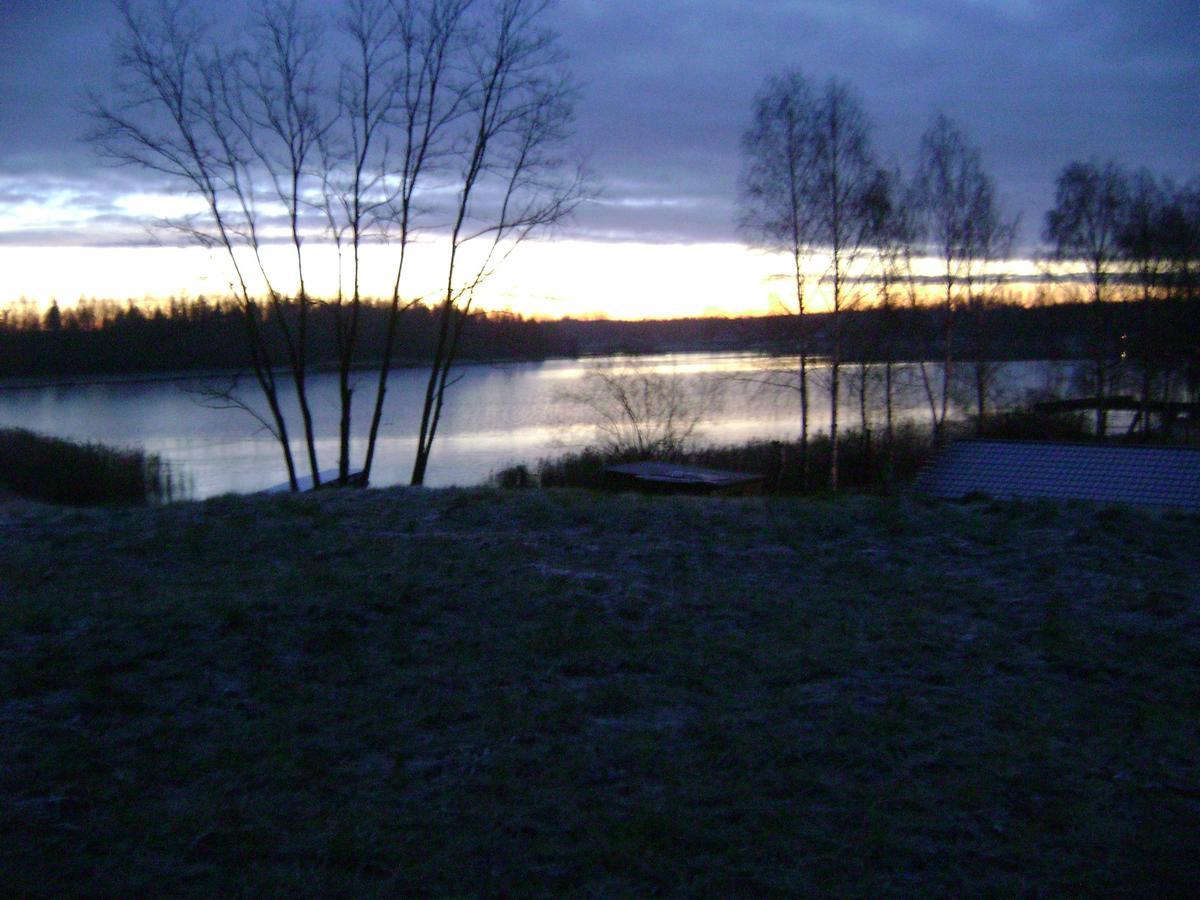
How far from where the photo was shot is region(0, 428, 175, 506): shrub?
1978 cm

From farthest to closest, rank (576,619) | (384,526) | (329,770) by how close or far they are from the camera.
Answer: (384,526), (576,619), (329,770)

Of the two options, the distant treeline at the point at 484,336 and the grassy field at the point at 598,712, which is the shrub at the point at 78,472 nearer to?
the distant treeline at the point at 484,336

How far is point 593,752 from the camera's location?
3512 mm

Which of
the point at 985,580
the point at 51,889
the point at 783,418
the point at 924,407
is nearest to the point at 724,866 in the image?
the point at 51,889

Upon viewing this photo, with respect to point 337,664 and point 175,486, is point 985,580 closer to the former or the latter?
point 337,664

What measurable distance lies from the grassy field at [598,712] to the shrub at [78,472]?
14282 mm

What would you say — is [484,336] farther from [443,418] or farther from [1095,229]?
[1095,229]

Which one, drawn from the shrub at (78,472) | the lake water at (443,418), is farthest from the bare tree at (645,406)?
the shrub at (78,472)

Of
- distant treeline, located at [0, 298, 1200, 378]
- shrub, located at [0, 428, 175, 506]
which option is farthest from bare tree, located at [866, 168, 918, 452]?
shrub, located at [0, 428, 175, 506]

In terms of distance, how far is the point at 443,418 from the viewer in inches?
1009

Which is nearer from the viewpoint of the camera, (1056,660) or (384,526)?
(1056,660)

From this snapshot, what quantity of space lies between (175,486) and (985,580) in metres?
17.1

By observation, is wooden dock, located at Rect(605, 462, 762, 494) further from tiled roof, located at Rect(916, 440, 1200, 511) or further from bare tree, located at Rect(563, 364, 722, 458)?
bare tree, located at Rect(563, 364, 722, 458)

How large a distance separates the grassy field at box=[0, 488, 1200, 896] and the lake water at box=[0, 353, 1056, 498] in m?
11.8
